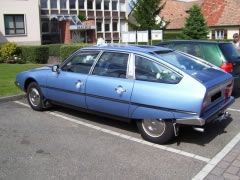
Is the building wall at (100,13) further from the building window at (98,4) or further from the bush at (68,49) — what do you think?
the bush at (68,49)

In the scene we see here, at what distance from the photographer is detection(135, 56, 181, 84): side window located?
5.87 metres

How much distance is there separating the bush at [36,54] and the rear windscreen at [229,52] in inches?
550

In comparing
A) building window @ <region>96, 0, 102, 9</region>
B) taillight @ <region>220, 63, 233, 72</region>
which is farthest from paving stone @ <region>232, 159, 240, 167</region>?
building window @ <region>96, 0, 102, 9</region>

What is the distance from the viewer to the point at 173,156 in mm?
5496

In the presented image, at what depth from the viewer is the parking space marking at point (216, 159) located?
4812 mm

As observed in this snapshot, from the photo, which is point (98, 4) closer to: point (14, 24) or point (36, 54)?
point (14, 24)

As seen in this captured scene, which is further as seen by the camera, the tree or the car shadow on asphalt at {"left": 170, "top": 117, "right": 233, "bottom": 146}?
the tree

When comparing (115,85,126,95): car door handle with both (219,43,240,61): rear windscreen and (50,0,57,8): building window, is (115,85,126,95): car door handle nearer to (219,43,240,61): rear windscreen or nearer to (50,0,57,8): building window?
(219,43,240,61): rear windscreen

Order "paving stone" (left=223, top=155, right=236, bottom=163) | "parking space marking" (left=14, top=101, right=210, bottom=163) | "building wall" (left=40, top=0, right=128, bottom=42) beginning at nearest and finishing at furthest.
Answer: "paving stone" (left=223, top=155, right=236, bottom=163) < "parking space marking" (left=14, top=101, right=210, bottom=163) < "building wall" (left=40, top=0, right=128, bottom=42)

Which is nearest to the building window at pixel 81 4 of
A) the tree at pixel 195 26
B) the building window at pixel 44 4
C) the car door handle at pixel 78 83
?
the building window at pixel 44 4

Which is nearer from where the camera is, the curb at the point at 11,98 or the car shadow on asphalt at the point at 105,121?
the car shadow on asphalt at the point at 105,121

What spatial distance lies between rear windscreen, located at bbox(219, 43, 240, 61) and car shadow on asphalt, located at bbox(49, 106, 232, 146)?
2202 millimetres

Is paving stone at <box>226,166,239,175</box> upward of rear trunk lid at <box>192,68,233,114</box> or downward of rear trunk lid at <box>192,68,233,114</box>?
downward

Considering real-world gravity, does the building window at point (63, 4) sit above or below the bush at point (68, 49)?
above
